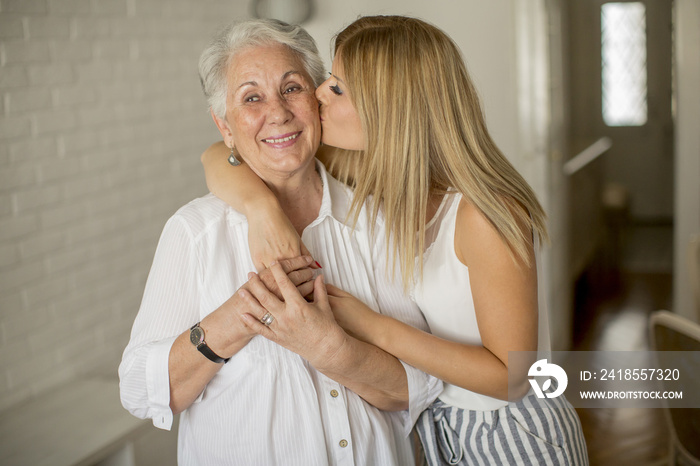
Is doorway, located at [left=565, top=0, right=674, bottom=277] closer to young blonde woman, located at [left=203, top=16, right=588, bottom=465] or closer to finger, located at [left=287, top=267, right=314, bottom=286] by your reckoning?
young blonde woman, located at [left=203, top=16, right=588, bottom=465]

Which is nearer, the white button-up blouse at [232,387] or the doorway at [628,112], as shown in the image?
the white button-up blouse at [232,387]

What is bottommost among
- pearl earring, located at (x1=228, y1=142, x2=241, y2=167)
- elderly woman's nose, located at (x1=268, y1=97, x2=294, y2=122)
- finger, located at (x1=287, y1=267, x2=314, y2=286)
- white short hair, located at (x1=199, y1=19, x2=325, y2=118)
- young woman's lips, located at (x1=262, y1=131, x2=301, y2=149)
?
finger, located at (x1=287, y1=267, x2=314, y2=286)

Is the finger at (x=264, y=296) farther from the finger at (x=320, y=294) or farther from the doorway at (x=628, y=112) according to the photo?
the doorway at (x=628, y=112)

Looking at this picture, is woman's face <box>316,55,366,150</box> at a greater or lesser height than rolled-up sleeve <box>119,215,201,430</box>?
greater

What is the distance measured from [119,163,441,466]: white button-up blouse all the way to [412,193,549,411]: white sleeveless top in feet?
0.35

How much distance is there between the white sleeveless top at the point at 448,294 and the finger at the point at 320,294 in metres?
0.27

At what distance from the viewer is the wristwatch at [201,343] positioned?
1.34 m

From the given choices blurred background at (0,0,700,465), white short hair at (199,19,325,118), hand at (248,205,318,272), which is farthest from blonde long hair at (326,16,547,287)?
blurred background at (0,0,700,465)

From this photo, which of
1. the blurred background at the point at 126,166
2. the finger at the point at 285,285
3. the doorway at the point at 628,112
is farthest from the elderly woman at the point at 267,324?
the doorway at the point at 628,112

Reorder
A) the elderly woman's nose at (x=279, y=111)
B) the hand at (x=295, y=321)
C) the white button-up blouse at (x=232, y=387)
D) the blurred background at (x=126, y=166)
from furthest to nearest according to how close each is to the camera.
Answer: the blurred background at (x=126, y=166) < the elderly woman's nose at (x=279, y=111) < the white button-up blouse at (x=232, y=387) < the hand at (x=295, y=321)

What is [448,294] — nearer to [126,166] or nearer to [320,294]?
[320,294]

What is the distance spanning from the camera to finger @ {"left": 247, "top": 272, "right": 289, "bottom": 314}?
50.6 inches

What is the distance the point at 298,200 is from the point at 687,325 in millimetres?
1196

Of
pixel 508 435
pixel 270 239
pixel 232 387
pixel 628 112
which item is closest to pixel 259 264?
pixel 270 239
